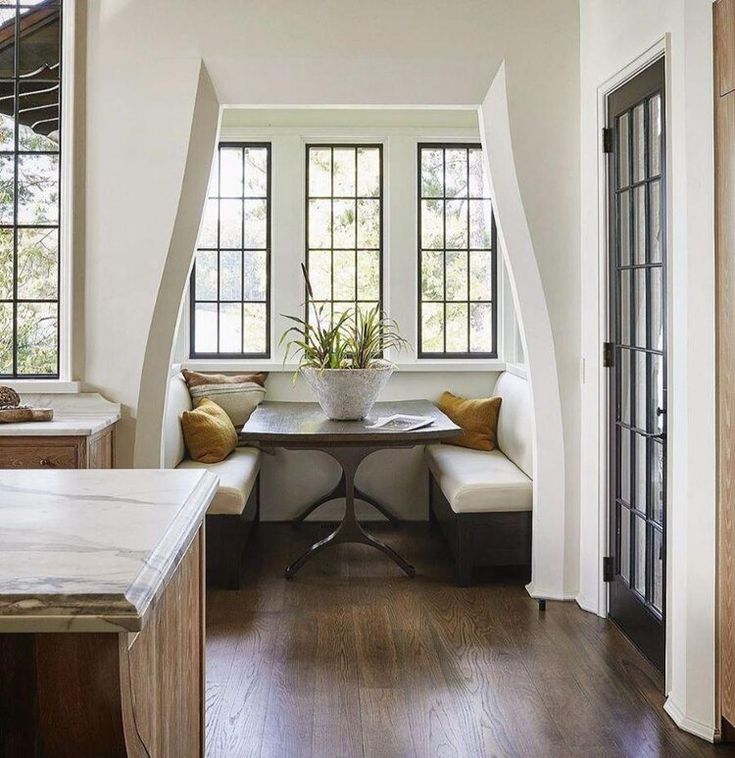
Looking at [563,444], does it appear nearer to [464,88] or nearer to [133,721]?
[464,88]

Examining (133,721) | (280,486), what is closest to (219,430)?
(280,486)

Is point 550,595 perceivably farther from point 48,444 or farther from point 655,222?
point 48,444

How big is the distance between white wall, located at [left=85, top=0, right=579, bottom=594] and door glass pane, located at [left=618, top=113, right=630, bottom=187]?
0.38 m

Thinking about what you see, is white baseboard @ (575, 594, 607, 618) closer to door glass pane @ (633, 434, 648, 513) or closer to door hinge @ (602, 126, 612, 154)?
door glass pane @ (633, 434, 648, 513)

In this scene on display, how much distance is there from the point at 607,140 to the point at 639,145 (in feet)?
1.08

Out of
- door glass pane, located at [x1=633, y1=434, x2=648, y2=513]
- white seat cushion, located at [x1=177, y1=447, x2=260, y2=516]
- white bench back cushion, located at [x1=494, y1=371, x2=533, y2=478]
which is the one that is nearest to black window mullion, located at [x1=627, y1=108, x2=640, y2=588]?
door glass pane, located at [x1=633, y1=434, x2=648, y2=513]

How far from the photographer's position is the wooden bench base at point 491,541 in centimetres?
433

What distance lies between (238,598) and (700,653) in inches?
86.1

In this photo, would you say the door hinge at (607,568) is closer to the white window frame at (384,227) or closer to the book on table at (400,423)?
the book on table at (400,423)

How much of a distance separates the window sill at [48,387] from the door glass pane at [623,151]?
8.34 ft

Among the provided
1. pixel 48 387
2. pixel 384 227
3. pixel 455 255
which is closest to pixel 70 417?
pixel 48 387

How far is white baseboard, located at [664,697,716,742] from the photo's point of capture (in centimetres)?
271

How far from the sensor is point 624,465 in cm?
362

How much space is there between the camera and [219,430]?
5.09 metres
